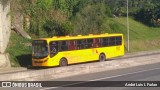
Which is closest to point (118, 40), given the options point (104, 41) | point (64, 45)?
point (104, 41)

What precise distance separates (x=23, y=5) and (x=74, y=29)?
7.81 meters

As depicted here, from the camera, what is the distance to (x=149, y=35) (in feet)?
224

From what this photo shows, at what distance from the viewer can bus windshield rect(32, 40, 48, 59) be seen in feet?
110

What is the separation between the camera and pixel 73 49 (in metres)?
35.7

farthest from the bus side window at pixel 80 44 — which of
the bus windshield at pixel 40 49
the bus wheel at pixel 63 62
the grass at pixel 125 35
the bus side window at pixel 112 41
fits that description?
the grass at pixel 125 35

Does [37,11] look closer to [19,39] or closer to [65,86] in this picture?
[19,39]

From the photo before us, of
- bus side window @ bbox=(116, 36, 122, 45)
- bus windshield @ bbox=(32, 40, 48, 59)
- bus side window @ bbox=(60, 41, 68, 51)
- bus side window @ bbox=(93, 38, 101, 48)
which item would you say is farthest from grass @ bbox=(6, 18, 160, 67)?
bus side window @ bbox=(116, 36, 122, 45)

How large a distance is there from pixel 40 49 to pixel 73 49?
3077 mm

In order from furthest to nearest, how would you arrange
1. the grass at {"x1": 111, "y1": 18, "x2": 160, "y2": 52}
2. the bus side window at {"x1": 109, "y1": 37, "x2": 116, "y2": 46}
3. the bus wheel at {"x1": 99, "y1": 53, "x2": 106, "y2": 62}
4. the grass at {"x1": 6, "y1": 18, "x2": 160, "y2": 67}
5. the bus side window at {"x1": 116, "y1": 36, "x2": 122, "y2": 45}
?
the grass at {"x1": 111, "y1": 18, "x2": 160, "y2": 52} < the bus side window at {"x1": 116, "y1": 36, "x2": 122, "y2": 45} < the bus side window at {"x1": 109, "y1": 37, "x2": 116, "y2": 46} < the bus wheel at {"x1": 99, "y1": 53, "x2": 106, "y2": 62} < the grass at {"x1": 6, "y1": 18, "x2": 160, "y2": 67}

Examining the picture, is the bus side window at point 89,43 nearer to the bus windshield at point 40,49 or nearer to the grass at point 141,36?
the bus windshield at point 40,49

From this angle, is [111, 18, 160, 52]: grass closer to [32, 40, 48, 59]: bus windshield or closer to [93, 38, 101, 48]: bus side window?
[93, 38, 101, 48]: bus side window

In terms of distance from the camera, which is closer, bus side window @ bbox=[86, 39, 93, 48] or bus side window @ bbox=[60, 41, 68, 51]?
bus side window @ bbox=[60, 41, 68, 51]

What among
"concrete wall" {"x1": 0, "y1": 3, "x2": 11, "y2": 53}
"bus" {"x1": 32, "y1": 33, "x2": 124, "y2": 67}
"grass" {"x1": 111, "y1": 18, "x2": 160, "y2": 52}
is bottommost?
"grass" {"x1": 111, "y1": 18, "x2": 160, "y2": 52}

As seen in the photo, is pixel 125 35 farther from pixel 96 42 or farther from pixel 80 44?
pixel 80 44
